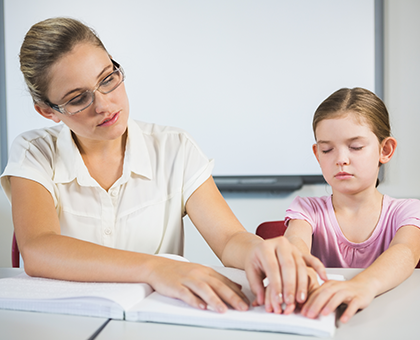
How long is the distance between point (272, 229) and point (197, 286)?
0.74 metres

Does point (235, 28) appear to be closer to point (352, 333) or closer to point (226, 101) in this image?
point (226, 101)

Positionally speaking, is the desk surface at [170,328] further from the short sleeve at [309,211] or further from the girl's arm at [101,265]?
the short sleeve at [309,211]

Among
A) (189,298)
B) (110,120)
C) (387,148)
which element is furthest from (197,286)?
(387,148)

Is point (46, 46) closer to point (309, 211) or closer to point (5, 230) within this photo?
point (309, 211)

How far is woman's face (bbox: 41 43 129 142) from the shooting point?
0.90 m

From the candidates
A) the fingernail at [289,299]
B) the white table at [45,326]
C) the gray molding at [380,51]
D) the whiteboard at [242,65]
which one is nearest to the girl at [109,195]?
the fingernail at [289,299]

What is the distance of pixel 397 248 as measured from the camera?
32.1 inches

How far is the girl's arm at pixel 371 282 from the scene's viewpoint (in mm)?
526

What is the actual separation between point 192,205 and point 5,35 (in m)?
2.09

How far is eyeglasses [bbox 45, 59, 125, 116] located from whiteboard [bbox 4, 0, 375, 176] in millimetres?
1263

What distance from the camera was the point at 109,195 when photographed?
3.43ft

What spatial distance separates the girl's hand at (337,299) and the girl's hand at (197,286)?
9 cm

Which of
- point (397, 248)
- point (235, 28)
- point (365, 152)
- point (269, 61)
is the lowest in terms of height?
point (397, 248)

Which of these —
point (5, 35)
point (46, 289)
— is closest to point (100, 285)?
point (46, 289)
